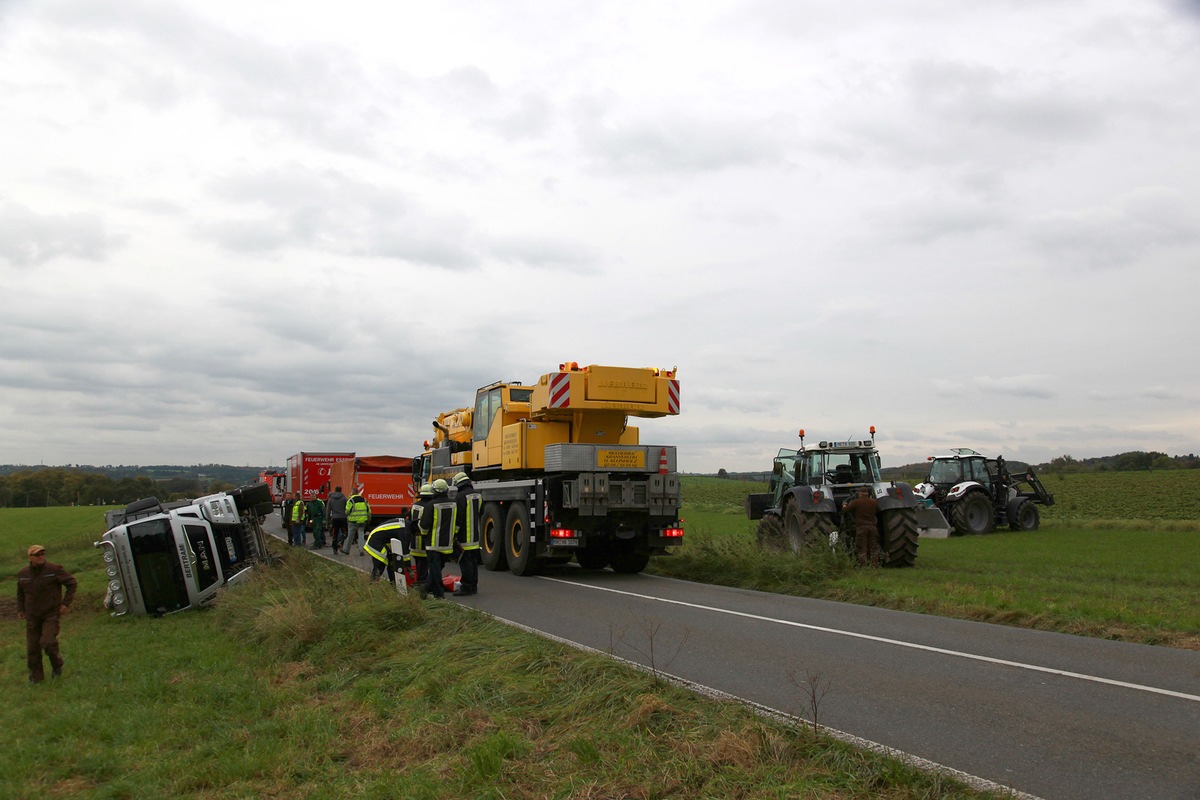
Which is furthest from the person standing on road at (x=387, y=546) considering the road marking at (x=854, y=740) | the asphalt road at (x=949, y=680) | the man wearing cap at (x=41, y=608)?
the road marking at (x=854, y=740)

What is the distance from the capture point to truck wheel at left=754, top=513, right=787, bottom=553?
1856 cm

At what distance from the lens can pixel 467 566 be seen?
13.3m

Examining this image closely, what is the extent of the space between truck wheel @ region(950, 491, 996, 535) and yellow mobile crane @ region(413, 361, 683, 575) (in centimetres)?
1309

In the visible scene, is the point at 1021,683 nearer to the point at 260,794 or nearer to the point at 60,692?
the point at 260,794

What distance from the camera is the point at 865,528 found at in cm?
1658

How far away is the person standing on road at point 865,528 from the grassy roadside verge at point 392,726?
340 inches

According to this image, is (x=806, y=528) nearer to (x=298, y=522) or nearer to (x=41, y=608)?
(x=41, y=608)

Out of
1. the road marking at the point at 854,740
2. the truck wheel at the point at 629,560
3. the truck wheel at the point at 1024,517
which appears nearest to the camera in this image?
the road marking at the point at 854,740

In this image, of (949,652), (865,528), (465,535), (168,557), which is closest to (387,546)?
(465,535)

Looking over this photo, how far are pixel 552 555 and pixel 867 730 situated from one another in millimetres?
10699

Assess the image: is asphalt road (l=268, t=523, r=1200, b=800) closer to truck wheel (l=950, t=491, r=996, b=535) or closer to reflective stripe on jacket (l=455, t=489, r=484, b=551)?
reflective stripe on jacket (l=455, t=489, r=484, b=551)

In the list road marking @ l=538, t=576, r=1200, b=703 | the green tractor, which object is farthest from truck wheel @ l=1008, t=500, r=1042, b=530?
road marking @ l=538, t=576, r=1200, b=703

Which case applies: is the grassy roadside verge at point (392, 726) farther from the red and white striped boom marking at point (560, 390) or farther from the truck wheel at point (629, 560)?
the truck wheel at point (629, 560)

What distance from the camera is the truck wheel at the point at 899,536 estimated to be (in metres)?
17.1
